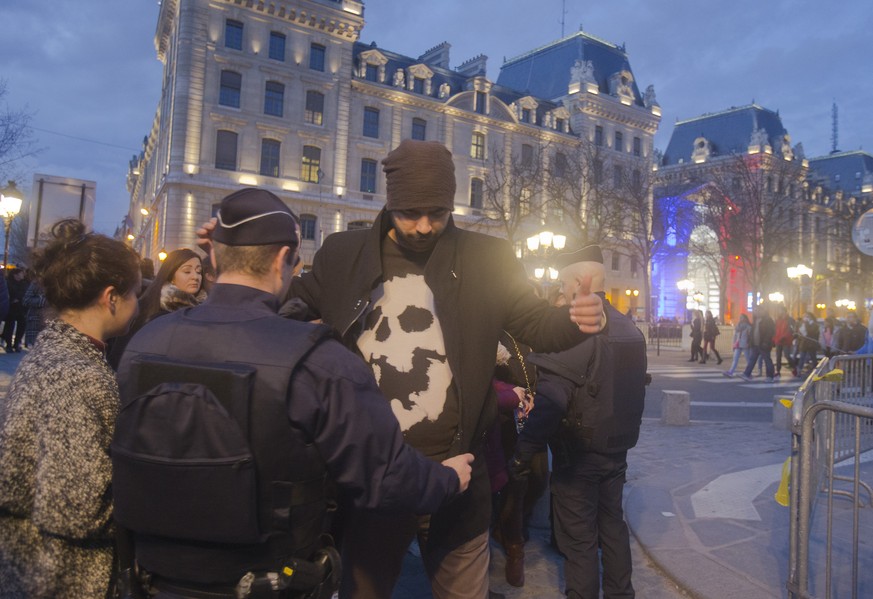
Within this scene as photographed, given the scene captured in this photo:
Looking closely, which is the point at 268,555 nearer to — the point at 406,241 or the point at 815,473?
the point at 406,241

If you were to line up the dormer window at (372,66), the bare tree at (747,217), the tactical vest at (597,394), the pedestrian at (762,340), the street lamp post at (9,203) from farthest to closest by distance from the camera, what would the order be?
the dormer window at (372,66), the bare tree at (747,217), the pedestrian at (762,340), the street lamp post at (9,203), the tactical vest at (597,394)

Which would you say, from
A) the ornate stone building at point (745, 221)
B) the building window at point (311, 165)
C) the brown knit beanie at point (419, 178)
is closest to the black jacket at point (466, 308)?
the brown knit beanie at point (419, 178)

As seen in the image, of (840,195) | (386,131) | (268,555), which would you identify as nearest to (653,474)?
(268,555)

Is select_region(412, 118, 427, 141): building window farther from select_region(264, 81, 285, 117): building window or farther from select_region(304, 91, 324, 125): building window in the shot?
select_region(264, 81, 285, 117): building window

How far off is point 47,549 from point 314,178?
118 feet

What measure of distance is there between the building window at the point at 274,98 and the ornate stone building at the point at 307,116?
6 centimetres

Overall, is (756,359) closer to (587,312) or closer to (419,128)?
(587,312)

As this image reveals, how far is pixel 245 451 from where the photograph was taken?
4.95 ft

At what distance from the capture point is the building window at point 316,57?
36.2m

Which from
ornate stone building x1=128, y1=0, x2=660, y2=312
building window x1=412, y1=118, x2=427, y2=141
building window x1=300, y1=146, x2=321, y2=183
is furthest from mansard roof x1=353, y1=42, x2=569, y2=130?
building window x1=300, y1=146, x2=321, y2=183

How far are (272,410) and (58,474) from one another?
766 mm

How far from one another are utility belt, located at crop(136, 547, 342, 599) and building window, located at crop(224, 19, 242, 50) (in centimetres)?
3639

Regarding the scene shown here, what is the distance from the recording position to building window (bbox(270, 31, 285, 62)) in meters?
34.9

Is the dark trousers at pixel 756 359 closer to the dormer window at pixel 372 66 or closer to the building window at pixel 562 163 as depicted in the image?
the building window at pixel 562 163
